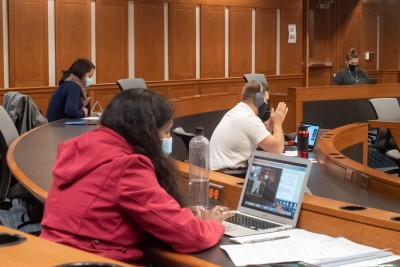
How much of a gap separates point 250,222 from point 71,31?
25.4 feet

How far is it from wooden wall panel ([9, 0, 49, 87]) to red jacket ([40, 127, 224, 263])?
7.24 metres

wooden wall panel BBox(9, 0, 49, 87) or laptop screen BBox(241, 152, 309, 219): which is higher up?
wooden wall panel BBox(9, 0, 49, 87)

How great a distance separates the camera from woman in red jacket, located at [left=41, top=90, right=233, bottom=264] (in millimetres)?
2281

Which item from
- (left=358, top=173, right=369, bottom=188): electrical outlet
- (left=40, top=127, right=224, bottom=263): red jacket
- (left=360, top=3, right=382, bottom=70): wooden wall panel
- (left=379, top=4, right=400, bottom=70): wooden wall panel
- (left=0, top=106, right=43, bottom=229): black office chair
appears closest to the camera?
(left=40, top=127, right=224, bottom=263): red jacket

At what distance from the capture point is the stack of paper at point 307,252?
217 centimetres

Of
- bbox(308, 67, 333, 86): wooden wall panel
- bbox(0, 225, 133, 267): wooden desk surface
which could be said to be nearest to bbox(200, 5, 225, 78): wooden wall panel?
bbox(308, 67, 333, 86): wooden wall panel

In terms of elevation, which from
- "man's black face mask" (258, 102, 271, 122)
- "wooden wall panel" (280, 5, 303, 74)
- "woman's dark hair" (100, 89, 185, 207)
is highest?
"wooden wall panel" (280, 5, 303, 74)

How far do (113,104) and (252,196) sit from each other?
2.24ft

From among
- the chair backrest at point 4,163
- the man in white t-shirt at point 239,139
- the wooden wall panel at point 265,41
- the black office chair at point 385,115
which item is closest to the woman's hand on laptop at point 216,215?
the man in white t-shirt at point 239,139

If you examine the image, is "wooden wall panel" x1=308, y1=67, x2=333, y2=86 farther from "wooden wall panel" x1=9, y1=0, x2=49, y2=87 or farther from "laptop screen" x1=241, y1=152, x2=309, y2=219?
"laptop screen" x1=241, y1=152, x2=309, y2=219

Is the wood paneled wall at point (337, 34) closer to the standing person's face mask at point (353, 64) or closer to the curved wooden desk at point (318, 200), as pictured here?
the standing person's face mask at point (353, 64)

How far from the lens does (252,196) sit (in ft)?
9.15

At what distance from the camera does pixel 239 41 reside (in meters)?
12.6

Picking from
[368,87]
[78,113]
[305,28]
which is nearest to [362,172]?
[78,113]
